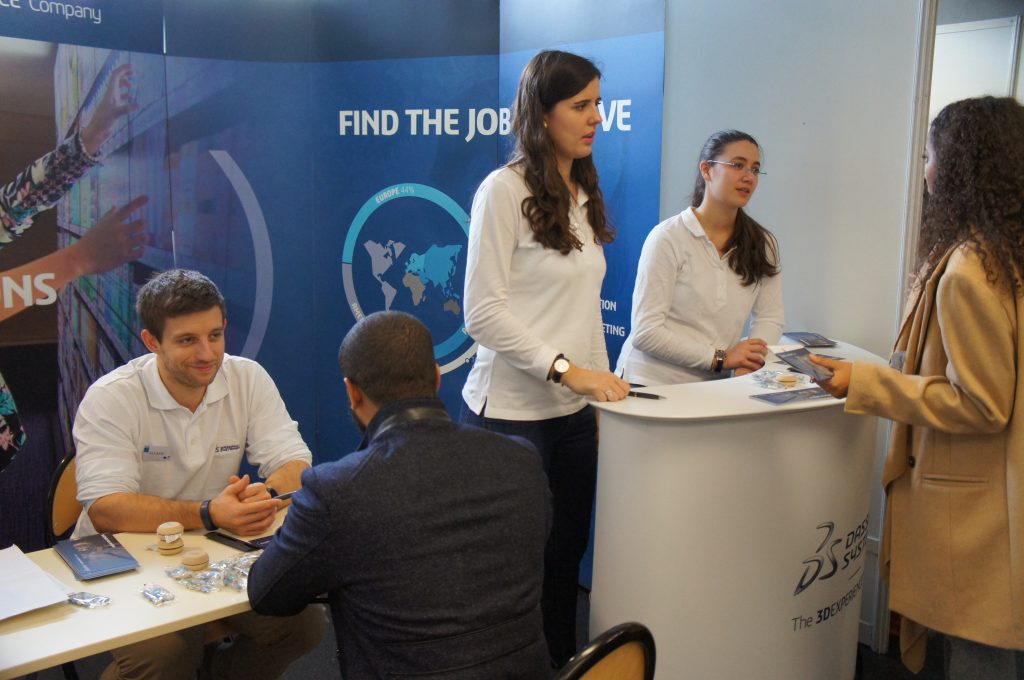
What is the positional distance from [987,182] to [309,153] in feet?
9.06

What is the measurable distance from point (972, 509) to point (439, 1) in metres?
2.87

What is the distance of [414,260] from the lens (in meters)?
3.83

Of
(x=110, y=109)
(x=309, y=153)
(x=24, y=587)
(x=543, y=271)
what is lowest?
(x=24, y=587)

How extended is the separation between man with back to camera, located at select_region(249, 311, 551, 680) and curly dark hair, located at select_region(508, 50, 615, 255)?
814mm

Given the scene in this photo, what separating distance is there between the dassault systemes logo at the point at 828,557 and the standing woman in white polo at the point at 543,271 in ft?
2.21

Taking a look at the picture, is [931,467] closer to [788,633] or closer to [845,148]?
[788,633]

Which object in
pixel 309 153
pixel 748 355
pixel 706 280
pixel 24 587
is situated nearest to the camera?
pixel 24 587

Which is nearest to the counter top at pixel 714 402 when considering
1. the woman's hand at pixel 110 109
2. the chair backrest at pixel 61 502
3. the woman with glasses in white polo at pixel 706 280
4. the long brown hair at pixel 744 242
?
the woman with glasses in white polo at pixel 706 280

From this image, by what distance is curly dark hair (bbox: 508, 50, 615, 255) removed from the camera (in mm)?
2248

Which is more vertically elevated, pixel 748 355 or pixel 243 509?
pixel 748 355

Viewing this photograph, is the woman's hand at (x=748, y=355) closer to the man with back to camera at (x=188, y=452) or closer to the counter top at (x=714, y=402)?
the counter top at (x=714, y=402)

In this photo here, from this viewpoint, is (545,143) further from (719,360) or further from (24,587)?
(24,587)

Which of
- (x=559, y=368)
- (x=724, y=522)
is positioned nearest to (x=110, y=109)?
(x=559, y=368)

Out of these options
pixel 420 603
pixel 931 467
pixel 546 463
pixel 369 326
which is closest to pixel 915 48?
pixel 931 467
